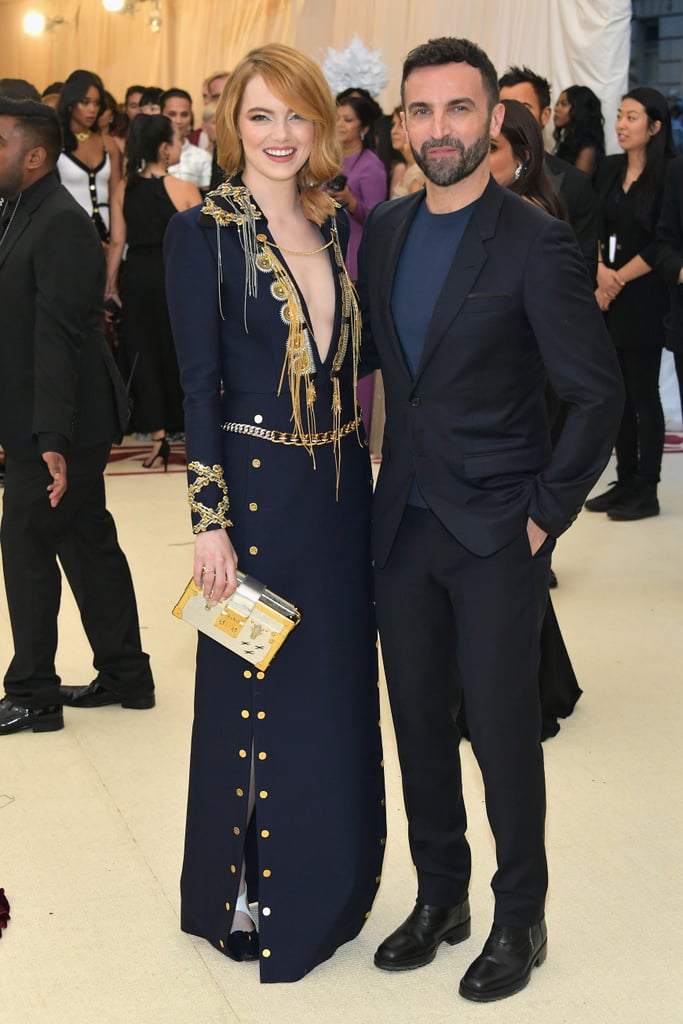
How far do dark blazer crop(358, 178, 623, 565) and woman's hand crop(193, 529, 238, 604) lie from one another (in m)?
0.34

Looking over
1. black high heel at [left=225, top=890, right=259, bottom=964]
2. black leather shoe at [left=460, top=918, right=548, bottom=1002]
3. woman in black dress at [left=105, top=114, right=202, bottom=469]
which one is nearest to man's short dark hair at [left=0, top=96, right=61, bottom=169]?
black high heel at [left=225, top=890, right=259, bottom=964]

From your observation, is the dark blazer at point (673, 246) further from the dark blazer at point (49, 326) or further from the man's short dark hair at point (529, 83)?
the dark blazer at point (49, 326)

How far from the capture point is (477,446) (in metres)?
2.18

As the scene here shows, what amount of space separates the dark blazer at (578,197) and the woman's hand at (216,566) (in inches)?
117

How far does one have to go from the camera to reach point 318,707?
2391 millimetres

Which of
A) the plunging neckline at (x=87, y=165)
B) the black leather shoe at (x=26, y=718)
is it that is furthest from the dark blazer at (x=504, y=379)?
the plunging neckline at (x=87, y=165)

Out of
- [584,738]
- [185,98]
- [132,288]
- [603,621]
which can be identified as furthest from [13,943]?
[185,98]

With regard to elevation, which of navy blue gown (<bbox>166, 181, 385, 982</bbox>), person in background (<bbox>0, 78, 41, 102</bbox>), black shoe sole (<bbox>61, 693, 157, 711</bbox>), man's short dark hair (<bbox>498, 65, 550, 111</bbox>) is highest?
man's short dark hair (<bbox>498, 65, 550, 111</bbox>)

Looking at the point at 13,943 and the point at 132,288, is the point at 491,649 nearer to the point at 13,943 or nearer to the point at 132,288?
the point at 13,943

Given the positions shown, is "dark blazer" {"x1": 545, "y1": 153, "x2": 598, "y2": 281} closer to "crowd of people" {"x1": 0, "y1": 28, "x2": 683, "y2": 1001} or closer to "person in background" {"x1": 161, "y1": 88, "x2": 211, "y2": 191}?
"crowd of people" {"x1": 0, "y1": 28, "x2": 683, "y2": 1001}

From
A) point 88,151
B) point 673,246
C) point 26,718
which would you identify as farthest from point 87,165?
point 26,718

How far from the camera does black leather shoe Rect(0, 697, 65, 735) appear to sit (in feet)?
11.8

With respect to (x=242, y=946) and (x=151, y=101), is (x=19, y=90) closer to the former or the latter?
(x=242, y=946)

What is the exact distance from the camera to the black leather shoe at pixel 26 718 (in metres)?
3.61
